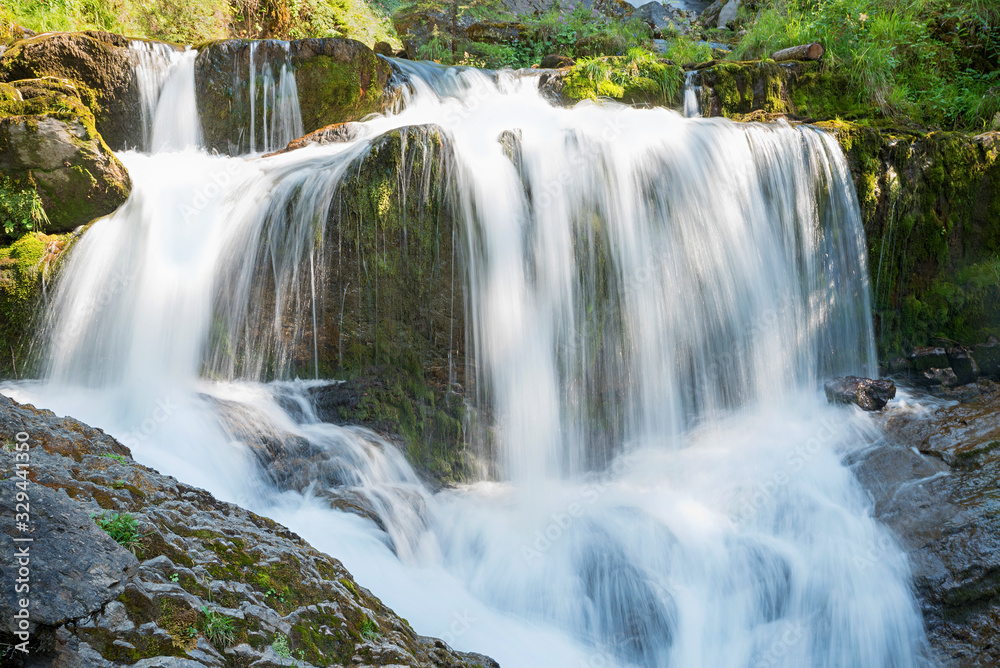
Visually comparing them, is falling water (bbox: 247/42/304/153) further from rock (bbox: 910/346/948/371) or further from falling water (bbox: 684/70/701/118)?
rock (bbox: 910/346/948/371)

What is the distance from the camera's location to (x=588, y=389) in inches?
211

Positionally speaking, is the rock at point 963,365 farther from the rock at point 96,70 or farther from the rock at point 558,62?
the rock at point 96,70

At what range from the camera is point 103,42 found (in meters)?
7.11

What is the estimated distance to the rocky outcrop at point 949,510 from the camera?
130 inches

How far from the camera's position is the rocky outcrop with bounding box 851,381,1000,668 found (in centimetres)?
331

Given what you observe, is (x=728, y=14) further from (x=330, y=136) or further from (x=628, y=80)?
(x=330, y=136)

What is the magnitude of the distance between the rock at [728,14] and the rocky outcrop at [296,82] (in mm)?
9929

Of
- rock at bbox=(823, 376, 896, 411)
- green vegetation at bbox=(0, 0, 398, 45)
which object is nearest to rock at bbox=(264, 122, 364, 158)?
green vegetation at bbox=(0, 0, 398, 45)

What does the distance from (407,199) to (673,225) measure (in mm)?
2507

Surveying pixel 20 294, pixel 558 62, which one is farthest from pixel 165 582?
pixel 558 62

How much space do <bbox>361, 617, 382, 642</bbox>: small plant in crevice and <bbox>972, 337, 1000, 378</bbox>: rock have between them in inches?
257

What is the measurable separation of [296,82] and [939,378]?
7979 millimetres

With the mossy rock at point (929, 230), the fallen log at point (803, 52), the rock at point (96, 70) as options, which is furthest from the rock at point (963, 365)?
the rock at point (96, 70)

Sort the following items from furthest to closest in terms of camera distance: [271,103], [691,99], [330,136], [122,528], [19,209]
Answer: [691,99] < [271,103] < [330,136] < [19,209] < [122,528]
